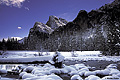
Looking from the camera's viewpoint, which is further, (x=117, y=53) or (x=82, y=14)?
(x=82, y=14)

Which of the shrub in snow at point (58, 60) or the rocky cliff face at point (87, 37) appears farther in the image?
the rocky cliff face at point (87, 37)

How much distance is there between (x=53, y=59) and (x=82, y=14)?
145300 millimetres

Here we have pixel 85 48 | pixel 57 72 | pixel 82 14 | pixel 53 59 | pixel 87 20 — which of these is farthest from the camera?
pixel 82 14

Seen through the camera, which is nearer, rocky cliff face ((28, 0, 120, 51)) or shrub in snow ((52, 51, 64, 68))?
shrub in snow ((52, 51, 64, 68))

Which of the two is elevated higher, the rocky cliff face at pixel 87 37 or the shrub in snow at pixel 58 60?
the rocky cliff face at pixel 87 37

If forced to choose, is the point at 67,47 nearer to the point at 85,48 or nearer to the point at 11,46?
the point at 85,48

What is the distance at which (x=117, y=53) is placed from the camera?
1034 inches

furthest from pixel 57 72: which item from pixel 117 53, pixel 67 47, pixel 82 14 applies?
pixel 82 14

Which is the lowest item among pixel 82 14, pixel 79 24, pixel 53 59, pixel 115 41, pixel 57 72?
pixel 57 72

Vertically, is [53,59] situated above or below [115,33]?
below

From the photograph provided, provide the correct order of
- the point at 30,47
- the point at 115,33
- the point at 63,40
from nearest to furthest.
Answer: the point at 115,33 < the point at 63,40 < the point at 30,47

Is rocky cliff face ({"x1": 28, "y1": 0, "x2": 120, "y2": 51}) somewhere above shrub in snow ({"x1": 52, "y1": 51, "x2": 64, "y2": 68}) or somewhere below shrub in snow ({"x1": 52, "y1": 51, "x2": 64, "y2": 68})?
above

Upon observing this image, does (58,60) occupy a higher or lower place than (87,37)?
lower

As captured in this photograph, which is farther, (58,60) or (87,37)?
(87,37)
